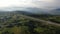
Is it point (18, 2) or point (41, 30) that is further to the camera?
point (18, 2)

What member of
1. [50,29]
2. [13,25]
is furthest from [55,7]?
[13,25]

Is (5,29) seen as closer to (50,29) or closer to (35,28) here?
(35,28)

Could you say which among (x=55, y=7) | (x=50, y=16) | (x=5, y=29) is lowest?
(x=5, y=29)

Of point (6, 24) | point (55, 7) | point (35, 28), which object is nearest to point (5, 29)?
point (6, 24)

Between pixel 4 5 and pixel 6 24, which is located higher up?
pixel 4 5

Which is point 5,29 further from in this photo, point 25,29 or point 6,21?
point 25,29

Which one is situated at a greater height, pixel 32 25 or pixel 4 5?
pixel 4 5
